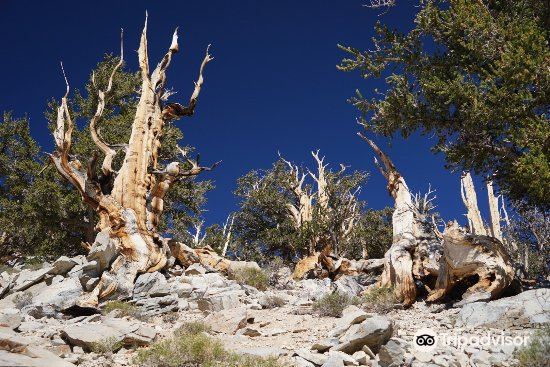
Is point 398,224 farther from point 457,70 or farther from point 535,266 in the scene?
point 535,266

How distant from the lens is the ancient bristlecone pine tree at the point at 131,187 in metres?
10.0

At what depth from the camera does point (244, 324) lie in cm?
673

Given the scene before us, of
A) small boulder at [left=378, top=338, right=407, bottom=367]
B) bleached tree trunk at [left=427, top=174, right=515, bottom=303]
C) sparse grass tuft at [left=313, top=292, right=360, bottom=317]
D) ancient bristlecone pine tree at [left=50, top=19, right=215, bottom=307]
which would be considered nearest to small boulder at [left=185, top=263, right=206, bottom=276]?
ancient bristlecone pine tree at [left=50, top=19, right=215, bottom=307]

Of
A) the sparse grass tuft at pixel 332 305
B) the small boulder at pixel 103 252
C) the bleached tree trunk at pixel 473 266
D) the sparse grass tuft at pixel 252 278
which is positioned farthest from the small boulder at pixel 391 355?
the small boulder at pixel 103 252

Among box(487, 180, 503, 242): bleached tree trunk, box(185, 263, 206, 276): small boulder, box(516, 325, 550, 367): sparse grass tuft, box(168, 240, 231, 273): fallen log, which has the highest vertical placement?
box(487, 180, 503, 242): bleached tree trunk

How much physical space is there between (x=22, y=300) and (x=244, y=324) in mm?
4737

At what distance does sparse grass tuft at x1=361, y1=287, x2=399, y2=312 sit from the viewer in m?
7.94

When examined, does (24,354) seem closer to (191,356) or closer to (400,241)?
(191,356)

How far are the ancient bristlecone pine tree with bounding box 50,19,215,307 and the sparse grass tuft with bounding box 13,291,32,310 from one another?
1021mm

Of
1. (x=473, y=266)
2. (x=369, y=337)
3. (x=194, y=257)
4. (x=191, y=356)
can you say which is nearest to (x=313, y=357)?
(x=369, y=337)

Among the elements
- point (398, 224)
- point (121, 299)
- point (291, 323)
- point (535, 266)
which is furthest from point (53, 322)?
point (535, 266)

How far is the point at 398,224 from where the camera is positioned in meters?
10.2

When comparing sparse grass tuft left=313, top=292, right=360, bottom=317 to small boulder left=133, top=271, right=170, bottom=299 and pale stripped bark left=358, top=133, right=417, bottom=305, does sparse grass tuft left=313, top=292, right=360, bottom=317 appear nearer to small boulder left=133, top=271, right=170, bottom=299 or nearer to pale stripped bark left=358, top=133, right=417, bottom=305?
pale stripped bark left=358, top=133, right=417, bottom=305

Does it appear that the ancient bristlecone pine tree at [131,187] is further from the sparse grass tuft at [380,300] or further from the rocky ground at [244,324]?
the sparse grass tuft at [380,300]
